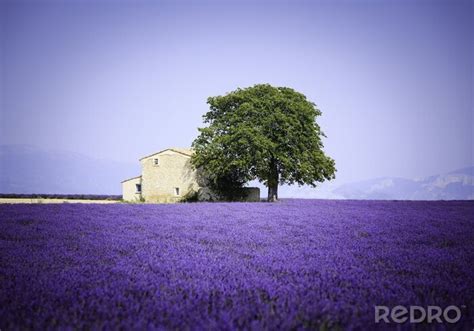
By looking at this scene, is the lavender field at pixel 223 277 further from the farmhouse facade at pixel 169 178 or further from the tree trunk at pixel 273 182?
the farmhouse facade at pixel 169 178

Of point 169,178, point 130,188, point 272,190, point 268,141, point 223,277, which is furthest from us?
point 130,188

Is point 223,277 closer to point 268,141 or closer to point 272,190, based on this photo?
point 268,141

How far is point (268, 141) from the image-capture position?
26.5 metres

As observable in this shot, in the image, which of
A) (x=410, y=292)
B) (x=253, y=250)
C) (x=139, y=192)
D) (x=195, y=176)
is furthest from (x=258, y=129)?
(x=410, y=292)

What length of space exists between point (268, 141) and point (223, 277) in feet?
72.2

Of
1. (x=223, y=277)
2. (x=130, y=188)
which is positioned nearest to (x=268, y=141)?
(x=130, y=188)

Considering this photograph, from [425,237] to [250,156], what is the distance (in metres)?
18.0

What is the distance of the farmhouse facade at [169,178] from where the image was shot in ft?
111

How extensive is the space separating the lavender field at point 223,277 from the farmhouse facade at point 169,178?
2427 cm

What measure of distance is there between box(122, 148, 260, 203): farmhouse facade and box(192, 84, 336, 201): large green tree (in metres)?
3.83

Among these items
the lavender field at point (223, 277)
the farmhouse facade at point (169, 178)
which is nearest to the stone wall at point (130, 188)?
the farmhouse facade at point (169, 178)

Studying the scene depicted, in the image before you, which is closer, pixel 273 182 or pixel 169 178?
pixel 273 182

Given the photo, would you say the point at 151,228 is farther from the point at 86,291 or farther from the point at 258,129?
the point at 258,129

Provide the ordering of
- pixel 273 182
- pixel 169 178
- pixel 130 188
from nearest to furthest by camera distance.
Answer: pixel 273 182, pixel 169 178, pixel 130 188
